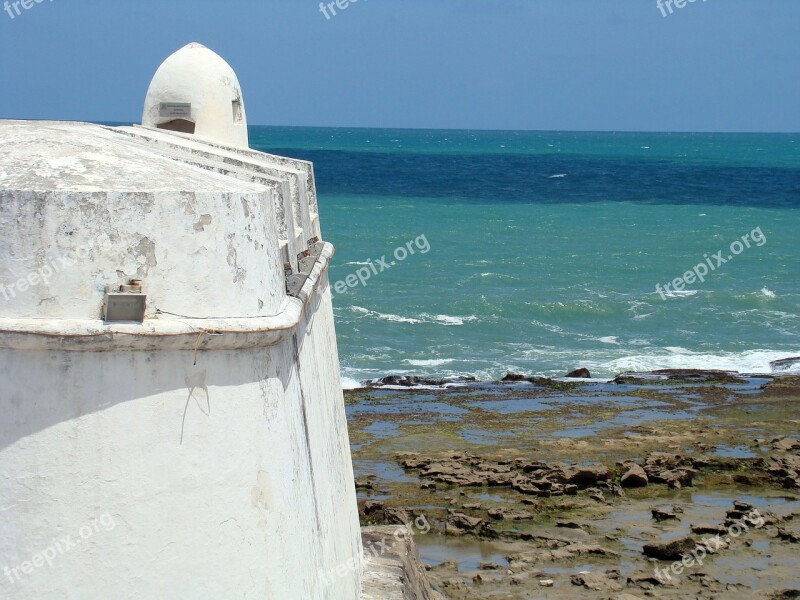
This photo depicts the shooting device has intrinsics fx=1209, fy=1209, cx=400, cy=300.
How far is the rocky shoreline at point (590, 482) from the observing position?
13938 mm

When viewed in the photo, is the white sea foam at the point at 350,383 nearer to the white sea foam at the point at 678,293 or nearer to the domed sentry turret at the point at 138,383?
the white sea foam at the point at 678,293

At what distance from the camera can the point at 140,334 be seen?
216 inches

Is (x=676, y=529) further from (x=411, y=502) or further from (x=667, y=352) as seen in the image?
(x=667, y=352)

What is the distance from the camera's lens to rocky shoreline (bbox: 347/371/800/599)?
13.9 meters

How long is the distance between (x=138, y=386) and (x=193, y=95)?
618 centimetres

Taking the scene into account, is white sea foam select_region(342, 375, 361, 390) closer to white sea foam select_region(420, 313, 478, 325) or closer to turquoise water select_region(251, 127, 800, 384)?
turquoise water select_region(251, 127, 800, 384)

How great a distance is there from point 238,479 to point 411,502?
10.9 meters

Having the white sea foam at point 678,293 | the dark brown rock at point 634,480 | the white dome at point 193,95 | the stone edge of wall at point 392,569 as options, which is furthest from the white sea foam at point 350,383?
the white sea foam at point 678,293

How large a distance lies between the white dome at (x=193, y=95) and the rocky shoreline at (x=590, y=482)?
5.62 meters

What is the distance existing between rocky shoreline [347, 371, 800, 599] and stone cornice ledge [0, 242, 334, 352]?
8.06 metres

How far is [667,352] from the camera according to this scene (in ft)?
94.7

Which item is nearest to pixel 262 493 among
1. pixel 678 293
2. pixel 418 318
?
pixel 418 318

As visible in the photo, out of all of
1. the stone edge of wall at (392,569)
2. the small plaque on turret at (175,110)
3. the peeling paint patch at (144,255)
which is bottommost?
the stone edge of wall at (392,569)

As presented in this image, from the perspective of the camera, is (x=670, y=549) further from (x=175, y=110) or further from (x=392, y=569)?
(x=175, y=110)
